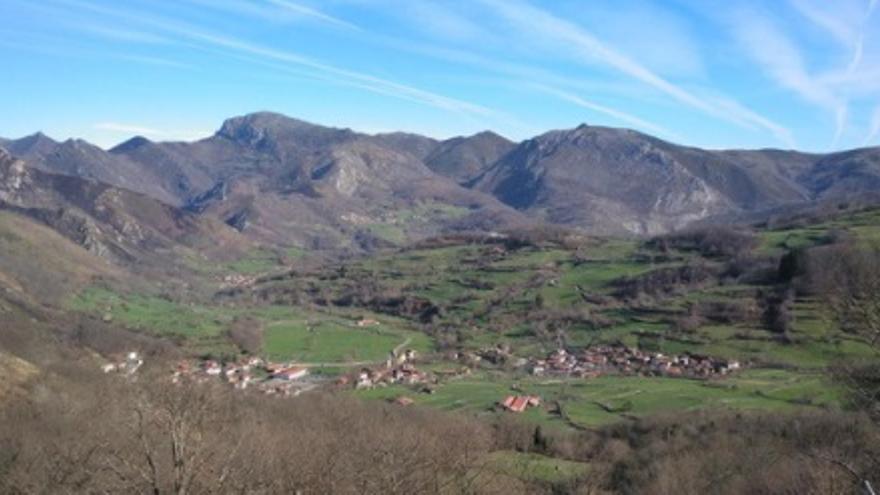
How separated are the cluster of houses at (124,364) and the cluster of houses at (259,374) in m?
3.23

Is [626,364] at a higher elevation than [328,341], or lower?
higher

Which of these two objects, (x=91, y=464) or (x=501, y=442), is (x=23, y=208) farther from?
(x=91, y=464)

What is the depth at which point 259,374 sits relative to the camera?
70875mm

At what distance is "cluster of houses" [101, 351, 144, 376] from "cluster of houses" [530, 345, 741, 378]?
33200 millimetres

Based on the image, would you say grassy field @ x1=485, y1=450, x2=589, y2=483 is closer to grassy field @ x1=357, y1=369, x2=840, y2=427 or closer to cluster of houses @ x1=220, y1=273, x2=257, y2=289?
grassy field @ x1=357, y1=369, x2=840, y2=427

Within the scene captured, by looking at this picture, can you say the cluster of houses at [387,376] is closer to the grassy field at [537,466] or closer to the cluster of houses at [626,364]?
the cluster of houses at [626,364]

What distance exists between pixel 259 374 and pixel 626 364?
32.6 meters

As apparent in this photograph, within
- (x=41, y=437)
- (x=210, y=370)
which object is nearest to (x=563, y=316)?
(x=210, y=370)

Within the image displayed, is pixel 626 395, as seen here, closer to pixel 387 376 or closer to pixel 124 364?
pixel 387 376

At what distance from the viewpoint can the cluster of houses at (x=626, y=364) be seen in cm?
6531

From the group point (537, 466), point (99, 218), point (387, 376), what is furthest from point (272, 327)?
point (99, 218)

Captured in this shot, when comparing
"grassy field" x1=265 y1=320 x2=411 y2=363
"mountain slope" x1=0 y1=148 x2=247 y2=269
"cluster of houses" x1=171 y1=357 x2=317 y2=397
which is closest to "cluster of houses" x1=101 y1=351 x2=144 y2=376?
"cluster of houses" x1=171 y1=357 x2=317 y2=397

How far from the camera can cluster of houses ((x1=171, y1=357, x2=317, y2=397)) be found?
6138 centimetres

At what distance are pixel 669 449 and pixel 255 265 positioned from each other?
15367 cm
